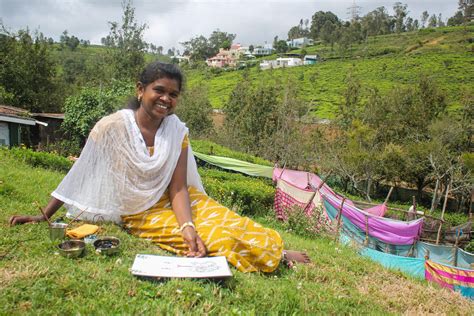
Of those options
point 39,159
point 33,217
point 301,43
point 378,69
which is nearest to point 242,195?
point 39,159

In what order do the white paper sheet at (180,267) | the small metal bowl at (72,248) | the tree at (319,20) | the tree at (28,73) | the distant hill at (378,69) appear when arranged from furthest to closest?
1. the tree at (319,20)
2. the distant hill at (378,69)
3. the tree at (28,73)
4. the small metal bowl at (72,248)
5. the white paper sheet at (180,267)

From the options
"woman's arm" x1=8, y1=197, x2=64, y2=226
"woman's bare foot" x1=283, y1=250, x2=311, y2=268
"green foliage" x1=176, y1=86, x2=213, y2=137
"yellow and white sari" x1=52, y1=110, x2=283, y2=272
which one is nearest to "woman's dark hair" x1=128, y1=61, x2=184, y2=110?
"yellow and white sari" x1=52, y1=110, x2=283, y2=272

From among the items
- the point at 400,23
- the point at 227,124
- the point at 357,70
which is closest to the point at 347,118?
the point at 227,124

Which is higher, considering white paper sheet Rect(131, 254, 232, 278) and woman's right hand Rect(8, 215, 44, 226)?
woman's right hand Rect(8, 215, 44, 226)

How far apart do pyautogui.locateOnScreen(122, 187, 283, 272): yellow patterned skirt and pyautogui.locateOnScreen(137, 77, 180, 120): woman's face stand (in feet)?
2.31

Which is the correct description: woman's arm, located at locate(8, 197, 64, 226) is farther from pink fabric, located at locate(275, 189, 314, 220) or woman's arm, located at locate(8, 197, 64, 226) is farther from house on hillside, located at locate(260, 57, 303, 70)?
house on hillside, located at locate(260, 57, 303, 70)

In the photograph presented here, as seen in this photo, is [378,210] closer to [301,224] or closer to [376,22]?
[301,224]

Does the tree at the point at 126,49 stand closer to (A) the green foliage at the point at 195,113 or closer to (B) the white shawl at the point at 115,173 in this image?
(A) the green foliage at the point at 195,113

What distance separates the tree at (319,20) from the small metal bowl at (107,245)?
9703cm

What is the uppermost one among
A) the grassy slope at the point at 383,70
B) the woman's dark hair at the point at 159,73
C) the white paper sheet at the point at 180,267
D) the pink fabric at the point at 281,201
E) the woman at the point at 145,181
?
the grassy slope at the point at 383,70

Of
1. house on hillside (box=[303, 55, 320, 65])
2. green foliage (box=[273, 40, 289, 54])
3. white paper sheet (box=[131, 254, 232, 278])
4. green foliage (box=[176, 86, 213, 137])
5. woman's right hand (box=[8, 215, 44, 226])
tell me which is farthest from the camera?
green foliage (box=[273, 40, 289, 54])

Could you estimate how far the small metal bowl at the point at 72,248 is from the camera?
2.58 metres

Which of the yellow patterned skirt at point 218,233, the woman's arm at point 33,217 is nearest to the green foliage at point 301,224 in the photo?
the yellow patterned skirt at point 218,233

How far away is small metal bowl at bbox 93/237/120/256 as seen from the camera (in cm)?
273
